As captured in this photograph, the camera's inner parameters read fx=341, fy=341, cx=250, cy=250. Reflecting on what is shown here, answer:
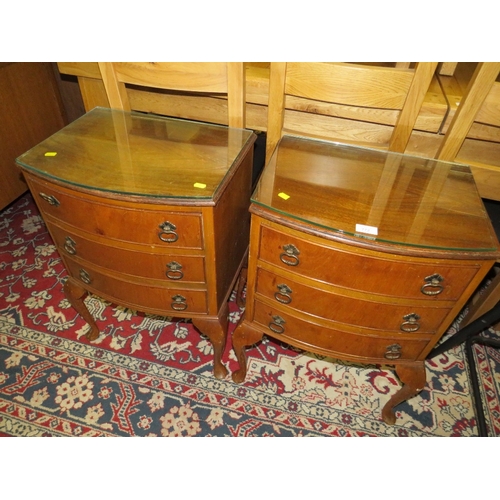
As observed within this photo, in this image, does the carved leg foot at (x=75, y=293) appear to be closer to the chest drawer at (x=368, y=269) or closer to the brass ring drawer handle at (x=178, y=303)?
the brass ring drawer handle at (x=178, y=303)

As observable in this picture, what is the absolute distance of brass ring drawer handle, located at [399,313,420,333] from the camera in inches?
41.5

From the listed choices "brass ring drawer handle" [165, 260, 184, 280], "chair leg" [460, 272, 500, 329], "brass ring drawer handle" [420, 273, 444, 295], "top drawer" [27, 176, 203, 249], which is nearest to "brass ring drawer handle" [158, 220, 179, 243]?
"top drawer" [27, 176, 203, 249]

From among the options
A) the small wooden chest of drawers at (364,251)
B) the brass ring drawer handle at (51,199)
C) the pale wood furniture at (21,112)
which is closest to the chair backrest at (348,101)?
the small wooden chest of drawers at (364,251)

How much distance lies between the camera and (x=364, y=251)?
3.03 ft

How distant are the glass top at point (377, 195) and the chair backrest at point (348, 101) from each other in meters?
0.11

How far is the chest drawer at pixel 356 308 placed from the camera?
1.04 meters

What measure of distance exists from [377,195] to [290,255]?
33cm

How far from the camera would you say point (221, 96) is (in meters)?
1.41

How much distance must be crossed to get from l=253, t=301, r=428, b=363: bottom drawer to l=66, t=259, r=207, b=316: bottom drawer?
247 millimetres

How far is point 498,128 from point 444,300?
66 cm
